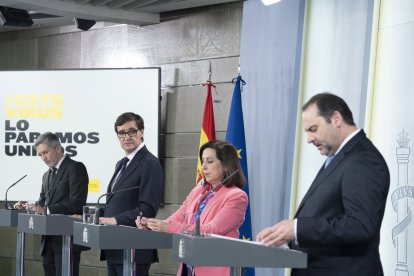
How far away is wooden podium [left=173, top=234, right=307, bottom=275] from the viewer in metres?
2.48

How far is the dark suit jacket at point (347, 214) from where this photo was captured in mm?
2570

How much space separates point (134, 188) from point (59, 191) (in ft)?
3.33

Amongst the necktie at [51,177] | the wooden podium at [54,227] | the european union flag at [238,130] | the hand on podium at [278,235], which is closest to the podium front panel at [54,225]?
the wooden podium at [54,227]

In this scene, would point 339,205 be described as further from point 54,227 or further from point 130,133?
point 54,227

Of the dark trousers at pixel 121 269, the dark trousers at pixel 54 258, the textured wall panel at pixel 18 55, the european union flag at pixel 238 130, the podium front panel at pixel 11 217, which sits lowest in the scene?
the dark trousers at pixel 54 258

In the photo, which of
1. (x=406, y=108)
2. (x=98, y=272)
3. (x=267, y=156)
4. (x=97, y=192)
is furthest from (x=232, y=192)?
(x=98, y=272)

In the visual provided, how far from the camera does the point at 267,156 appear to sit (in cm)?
563

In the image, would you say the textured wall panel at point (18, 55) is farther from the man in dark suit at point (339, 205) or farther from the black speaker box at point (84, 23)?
the man in dark suit at point (339, 205)

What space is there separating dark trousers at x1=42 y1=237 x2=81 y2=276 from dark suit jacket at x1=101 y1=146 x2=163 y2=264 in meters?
0.58

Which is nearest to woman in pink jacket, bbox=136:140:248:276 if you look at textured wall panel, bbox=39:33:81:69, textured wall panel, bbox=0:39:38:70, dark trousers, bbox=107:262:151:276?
dark trousers, bbox=107:262:151:276

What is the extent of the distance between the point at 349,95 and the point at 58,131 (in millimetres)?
3064

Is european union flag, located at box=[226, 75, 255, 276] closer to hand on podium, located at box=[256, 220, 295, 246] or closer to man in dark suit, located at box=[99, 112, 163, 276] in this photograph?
man in dark suit, located at box=[99, 112, 163, 276]

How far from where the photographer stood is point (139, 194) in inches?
167

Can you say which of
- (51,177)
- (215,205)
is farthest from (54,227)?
(215,205)
